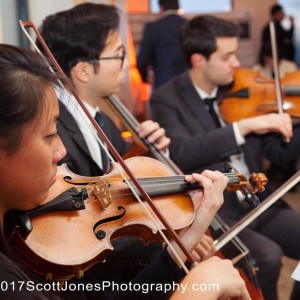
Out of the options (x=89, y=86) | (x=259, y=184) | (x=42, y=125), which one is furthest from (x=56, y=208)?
(x=89, y=86)

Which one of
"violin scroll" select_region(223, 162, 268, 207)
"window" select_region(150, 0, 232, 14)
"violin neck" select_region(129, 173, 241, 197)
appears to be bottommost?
"window" select_region(150, 0, 232, 14)

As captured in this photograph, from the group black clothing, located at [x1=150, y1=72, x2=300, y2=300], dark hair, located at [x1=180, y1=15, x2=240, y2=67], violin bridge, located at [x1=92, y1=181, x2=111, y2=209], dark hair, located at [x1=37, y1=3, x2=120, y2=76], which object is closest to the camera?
violin bridge, located at [x1=92, y1=181, x2=111, y2=209]

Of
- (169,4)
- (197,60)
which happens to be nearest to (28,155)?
(197,60)

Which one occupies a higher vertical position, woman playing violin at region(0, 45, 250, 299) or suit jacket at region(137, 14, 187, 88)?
woman playing violin at region(0, 45, 250, 299)

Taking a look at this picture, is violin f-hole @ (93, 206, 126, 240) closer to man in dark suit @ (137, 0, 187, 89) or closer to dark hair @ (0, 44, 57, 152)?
dark hair @ (0, 44, 57, 152)

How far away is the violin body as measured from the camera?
3.50 ft

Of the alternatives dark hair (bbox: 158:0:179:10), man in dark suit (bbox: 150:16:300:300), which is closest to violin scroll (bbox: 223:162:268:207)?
man in dark suit (bbox: 150:16:300:300)

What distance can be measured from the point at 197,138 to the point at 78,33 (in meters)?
0.62

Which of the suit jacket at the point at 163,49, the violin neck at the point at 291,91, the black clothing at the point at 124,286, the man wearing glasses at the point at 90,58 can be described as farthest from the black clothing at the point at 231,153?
the suit jacket at the point at 163,49

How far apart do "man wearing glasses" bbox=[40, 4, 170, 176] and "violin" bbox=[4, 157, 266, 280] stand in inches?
10.8

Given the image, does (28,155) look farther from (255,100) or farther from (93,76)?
(255,100)

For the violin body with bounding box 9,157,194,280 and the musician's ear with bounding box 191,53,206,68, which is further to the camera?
the musician's ear with bounding box 191,53,206,68

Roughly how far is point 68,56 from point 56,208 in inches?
28.0

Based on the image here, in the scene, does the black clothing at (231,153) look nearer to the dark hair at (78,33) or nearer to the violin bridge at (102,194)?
the dark hair at (78,33)
